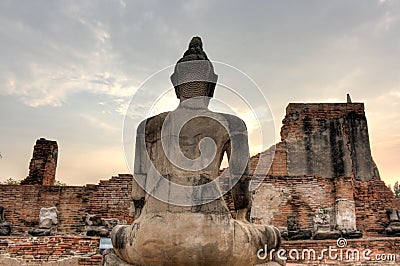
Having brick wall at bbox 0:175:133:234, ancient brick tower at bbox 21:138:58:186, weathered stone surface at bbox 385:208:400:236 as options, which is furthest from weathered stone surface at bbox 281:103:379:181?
ancient brick tower at bbox 21:138:58:186

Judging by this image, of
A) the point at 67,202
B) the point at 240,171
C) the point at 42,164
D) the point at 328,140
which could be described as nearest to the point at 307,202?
the point at 328,140

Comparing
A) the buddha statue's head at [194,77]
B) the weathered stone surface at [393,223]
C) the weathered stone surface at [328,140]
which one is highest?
the weathered stone surface at [328,140]

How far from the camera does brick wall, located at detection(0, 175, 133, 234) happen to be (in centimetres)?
1149

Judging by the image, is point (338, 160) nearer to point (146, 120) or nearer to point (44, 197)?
point (44, 197)

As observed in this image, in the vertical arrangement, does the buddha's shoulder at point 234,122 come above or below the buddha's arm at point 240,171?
above

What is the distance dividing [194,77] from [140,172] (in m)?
1.01

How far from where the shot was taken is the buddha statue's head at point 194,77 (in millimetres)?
3182

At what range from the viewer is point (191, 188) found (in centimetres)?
278

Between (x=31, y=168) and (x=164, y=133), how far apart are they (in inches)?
485

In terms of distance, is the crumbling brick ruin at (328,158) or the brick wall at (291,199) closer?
the brick wall at (291,199)

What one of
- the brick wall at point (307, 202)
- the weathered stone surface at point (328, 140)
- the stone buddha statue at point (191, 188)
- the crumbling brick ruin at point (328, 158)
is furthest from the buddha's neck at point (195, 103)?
the weathered stone surface at point (328, 140)

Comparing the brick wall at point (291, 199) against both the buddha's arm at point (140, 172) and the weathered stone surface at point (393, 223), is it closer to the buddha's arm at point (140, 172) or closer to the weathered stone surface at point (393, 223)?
the weathered stone surface at point (393, 223)

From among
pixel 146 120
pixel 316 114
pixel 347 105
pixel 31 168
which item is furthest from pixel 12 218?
pixel 347 105

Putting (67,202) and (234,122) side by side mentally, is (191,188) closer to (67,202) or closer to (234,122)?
(234,122)
